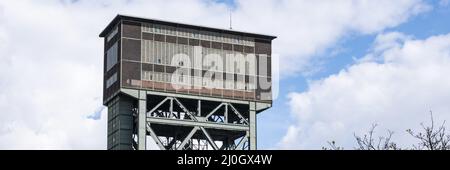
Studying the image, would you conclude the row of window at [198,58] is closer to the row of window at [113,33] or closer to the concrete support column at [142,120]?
the row of window at [113,33]

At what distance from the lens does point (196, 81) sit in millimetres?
117250

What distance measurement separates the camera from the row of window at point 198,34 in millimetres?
114675

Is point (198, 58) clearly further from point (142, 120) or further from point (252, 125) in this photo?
point (252, 125)

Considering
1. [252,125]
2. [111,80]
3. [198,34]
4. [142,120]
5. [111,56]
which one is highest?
[198,34]

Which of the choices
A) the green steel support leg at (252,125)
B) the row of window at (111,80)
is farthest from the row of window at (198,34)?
the green steel support leg at (252,125)

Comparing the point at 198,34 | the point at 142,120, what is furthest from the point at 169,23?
the point at 142,120

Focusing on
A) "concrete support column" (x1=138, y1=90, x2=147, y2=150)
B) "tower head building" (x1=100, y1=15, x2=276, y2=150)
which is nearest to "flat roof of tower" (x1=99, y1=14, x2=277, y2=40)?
"tower head building" (x1=100, y1=15, x2=276, y2=150)

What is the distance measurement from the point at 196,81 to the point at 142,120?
9454mm

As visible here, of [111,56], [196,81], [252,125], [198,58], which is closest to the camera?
[111,56]

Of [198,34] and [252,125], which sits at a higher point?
[198,34]

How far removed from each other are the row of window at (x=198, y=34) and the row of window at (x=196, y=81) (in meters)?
5.32

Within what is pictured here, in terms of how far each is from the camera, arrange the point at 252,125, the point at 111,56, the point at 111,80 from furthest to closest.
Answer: the point at 252,125, the point at 111,56, the point at 111,80

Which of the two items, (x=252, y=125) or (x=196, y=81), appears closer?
(x=196, y=81)
